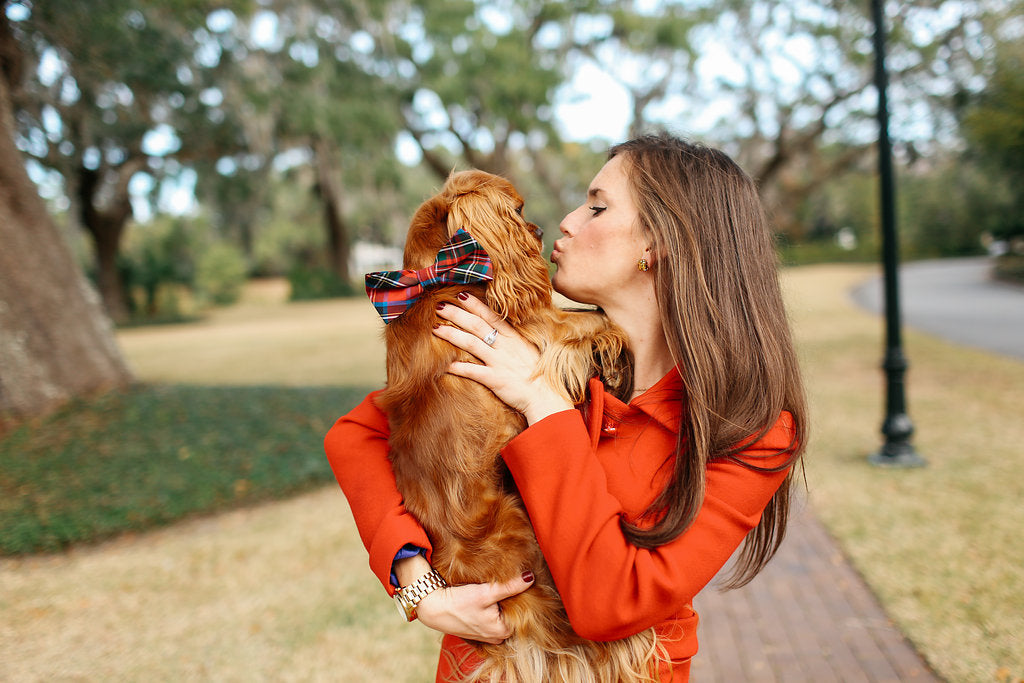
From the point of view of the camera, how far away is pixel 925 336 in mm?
15711

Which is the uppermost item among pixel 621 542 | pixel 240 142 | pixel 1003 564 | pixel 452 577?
pixel 240 142

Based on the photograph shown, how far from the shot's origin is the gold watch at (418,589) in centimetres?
169

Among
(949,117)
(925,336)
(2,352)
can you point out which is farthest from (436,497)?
(949,117)

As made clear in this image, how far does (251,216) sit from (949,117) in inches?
1027

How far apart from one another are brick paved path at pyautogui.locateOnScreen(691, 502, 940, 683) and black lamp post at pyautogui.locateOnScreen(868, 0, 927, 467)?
2340 millimetres

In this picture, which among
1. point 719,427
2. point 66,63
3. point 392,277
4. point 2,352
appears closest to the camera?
point 719,427

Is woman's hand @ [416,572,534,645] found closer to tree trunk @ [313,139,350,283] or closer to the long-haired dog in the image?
the long-haired dog

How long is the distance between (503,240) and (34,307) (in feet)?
24.9

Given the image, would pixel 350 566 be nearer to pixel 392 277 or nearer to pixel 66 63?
pixel 392 277

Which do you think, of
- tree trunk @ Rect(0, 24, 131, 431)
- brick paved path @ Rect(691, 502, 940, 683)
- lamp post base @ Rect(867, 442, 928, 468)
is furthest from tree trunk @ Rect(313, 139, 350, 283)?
brick paved path @ Rect(691, 502, 940, 683)

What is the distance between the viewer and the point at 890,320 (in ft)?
23.4

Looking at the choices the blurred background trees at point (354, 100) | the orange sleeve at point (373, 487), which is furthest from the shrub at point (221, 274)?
the orange sleeve at point (373, 487)

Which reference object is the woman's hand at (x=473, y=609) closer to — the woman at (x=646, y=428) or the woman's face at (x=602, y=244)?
the woman at (x=646, y=428)

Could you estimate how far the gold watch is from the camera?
169 cm
